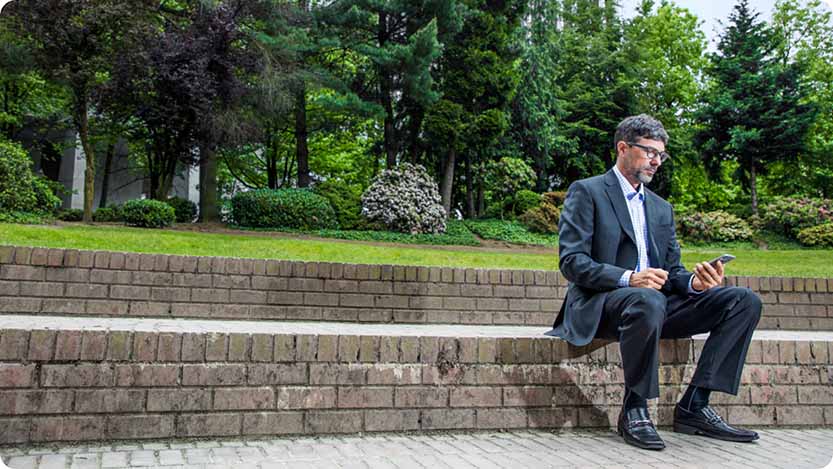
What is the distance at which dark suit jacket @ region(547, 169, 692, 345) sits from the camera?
320 cm

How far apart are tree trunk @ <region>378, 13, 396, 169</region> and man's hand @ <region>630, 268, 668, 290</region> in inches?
581

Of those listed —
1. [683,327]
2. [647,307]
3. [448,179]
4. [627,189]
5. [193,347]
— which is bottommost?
[193,347]

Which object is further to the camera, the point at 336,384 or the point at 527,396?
the point at 527,396

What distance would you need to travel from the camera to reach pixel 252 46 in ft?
51.8

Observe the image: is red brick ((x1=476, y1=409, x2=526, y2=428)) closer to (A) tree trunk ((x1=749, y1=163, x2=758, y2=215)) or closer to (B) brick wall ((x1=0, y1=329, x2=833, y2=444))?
(B) brick wall ((x1=0, y1=329, x2=833, y2=444))

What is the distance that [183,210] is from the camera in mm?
16391

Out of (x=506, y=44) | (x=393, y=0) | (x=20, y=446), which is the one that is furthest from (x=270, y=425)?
(x=506, y=44)

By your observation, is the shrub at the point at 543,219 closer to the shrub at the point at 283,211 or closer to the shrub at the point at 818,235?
the shrub at the point at 283,211

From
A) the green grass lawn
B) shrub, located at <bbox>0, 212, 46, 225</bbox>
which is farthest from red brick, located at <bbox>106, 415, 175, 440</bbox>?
shrub, located at <bbox>0, 212, 46, 225</bbox>

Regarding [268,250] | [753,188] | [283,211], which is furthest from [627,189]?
[753,188]

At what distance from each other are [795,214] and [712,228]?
1958 millimetres

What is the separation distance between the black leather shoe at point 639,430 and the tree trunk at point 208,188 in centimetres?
1411

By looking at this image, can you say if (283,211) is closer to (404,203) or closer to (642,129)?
(404,203)

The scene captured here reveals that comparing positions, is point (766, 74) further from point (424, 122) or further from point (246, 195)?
point (246, 195)
